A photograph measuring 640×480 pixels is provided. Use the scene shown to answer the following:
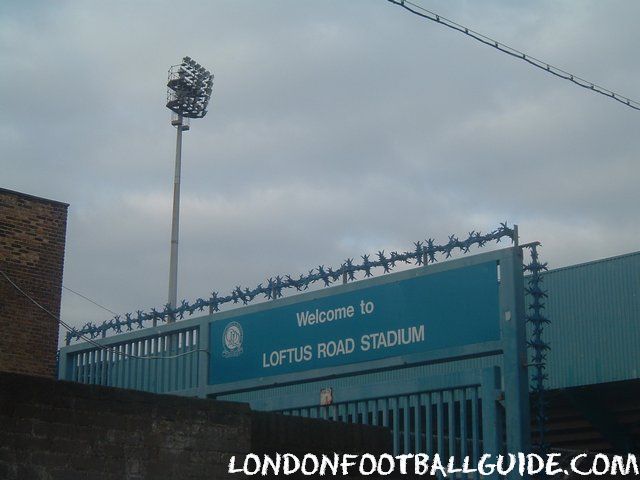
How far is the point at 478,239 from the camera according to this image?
47.1ft

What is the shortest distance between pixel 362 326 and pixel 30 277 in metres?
5.76

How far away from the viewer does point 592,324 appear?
21047 millimetres

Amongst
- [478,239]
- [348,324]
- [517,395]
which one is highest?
[478,239]

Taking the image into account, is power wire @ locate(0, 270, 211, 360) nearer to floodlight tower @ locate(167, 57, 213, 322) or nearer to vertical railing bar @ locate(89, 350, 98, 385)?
vertical railing bar @ locate(89, 350, 98, 385)

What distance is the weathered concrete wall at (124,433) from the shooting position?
→ 413 inches

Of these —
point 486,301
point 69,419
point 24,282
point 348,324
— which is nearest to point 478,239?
point 486,301

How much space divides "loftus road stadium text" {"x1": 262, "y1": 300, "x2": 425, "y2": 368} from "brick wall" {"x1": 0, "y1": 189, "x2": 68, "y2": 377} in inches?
151

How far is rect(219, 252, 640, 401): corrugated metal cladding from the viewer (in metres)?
20.3

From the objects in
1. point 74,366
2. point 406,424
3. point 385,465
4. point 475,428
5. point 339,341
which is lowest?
point 385,465

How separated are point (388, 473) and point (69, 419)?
458 cm

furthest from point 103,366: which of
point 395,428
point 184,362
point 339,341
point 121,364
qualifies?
point 395,428

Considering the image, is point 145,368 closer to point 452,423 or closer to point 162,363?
point 162,363

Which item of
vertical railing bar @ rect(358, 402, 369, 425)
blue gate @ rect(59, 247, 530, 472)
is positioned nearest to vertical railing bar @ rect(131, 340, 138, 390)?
blue gate @ rect(59, 247, 530, 472)

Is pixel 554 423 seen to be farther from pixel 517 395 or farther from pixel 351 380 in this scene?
pixel 517 395
